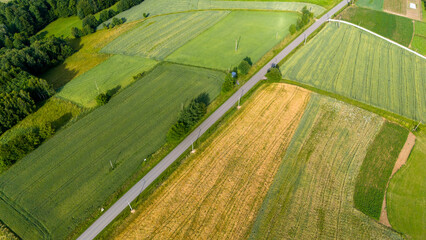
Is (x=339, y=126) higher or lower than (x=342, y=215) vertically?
higher

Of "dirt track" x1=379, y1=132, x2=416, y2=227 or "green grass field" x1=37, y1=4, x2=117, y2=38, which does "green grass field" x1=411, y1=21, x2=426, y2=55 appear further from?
"green grass field" x1=37, y1=4, x2=117, y2=38

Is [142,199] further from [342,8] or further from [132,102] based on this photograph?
[342,8]

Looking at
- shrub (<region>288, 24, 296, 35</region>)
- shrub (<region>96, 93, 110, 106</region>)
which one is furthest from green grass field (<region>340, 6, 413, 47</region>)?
shrub (<region>96, 93, 110, 106</region>)

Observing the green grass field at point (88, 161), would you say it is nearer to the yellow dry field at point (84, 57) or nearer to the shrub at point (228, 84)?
Result: the shrub at point (228, 84)

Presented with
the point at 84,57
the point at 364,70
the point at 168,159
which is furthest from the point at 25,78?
the point at 364,70

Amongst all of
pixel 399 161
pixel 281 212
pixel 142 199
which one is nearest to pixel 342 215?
pixel 281 212

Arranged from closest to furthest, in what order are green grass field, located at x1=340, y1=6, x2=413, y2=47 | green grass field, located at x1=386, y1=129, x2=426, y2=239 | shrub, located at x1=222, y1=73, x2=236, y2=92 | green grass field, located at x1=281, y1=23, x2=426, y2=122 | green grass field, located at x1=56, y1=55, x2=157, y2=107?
green grass field, located at x1=386, y1=129, x2=426, y2=239, green grass field, located at x1=281, y1=23, x2=426, y2=122, shrub, located at x1=222, y1=73, x2=236, y2=92, green grass field, located at x1=56, y1=55, x2=157, y2=107, green grass field, located at x1=340, y1=6, x2=413, y2=47

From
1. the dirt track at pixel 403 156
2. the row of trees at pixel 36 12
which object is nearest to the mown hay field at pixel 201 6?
the row of trees at pixel 36 12

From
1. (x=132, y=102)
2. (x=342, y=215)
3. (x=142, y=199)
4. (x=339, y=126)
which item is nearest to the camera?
(x=342, y=215)
